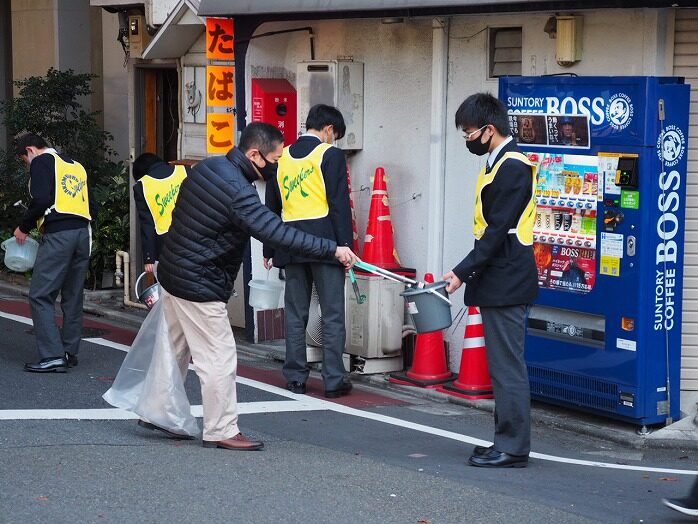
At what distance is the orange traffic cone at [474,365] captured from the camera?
8969 mm

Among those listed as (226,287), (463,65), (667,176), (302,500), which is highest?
(463,65)

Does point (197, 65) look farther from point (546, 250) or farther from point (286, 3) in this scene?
point (546, 250)

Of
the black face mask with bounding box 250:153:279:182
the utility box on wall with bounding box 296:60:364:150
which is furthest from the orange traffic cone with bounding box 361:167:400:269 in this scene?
the black face mask with bounding box 250:153:279:182

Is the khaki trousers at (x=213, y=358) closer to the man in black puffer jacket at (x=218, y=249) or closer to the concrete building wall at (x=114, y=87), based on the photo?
the man in black puffer jacket at (x=218, y=249)

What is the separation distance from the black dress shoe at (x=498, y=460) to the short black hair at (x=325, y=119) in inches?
114

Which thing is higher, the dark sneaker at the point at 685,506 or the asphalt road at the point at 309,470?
the dark sneaker at the point at 685,506

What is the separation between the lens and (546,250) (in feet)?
27.4

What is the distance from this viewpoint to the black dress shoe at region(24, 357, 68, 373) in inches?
363

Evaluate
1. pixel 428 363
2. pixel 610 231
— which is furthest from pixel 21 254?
pixel 610 231

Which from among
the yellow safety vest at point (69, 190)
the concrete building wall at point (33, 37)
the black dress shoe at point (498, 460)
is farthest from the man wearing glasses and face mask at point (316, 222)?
the concrete building wall at point (33, 37)

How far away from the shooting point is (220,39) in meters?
10.7

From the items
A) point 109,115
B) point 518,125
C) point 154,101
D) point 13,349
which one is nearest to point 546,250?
point 518,125

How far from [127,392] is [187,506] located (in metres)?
1.77

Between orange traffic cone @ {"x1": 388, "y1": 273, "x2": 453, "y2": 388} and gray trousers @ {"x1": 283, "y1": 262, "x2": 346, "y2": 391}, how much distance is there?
728 millimetres
